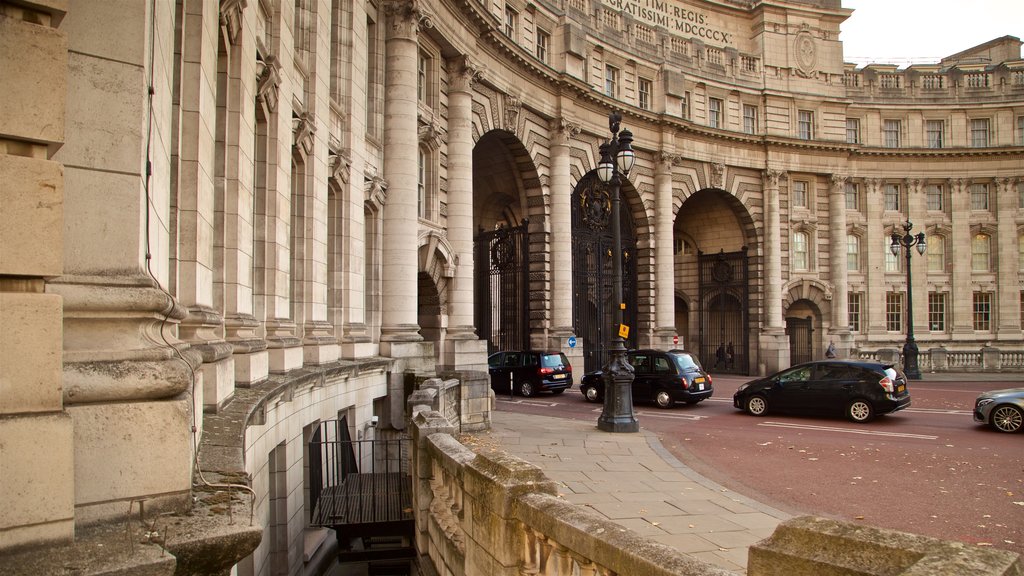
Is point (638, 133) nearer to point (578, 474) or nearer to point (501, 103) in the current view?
point (501, 103)

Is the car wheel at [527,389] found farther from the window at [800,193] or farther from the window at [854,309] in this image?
the window at [854,309]

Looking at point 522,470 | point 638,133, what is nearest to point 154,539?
point 522,470

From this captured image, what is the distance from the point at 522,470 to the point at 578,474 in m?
6.17

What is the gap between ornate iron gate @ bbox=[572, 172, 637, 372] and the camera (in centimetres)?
3105

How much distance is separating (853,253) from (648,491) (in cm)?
3678

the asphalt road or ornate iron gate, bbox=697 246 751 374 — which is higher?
ornate iron gate, bbox=697 246 751 374

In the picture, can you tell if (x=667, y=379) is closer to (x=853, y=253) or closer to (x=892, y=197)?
(x=853, y=253)

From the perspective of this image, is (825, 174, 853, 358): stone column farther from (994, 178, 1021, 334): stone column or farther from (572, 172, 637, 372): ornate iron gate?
(572, 172, 637, 372): ornate iron gate

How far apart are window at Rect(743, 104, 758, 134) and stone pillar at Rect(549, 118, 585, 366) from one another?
44.2 ft

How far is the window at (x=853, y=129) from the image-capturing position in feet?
135

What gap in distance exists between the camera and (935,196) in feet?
137

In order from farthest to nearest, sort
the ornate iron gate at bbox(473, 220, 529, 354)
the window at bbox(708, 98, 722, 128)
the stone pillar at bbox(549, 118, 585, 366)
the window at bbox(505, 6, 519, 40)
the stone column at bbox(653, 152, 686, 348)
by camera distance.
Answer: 1. the window at bbox(708, 98, 722, 128)
2. the stone column at bbox(653, 152, 686, 348)
3. the ornate iron gate at bbox(473, 220, 529, 354)
4. the stone pillar at bbox(549, 118, 585, 366)
5. the window at bbox(505, 6, 519, 40)

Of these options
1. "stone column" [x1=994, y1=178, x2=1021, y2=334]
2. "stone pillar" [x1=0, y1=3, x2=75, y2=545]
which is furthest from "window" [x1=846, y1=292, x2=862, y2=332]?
"stone pillar" [x1=0, y1=3, x2=75, y2=545]

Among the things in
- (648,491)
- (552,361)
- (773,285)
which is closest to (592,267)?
(552,361)
